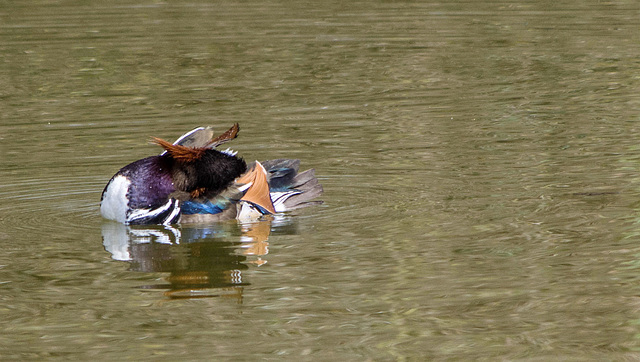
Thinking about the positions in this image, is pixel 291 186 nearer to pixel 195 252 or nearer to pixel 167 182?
pixel 167 182

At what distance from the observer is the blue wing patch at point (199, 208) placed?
826 cm

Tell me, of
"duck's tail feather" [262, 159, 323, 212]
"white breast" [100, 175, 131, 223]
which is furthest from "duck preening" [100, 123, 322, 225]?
"duck's tail feather" [262, 159, 323, 212]

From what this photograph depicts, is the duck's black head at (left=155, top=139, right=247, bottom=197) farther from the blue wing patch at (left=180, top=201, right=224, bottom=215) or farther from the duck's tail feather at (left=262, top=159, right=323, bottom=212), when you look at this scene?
the duck's tail feather at (left=262, top=159, right=323, bottom=212)

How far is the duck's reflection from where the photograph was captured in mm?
6945

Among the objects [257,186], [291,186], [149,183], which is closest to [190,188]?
[149,183]

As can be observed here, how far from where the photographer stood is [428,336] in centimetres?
587

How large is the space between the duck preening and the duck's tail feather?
127mm

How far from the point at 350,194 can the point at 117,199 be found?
1.77 meters

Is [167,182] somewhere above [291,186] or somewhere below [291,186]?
above

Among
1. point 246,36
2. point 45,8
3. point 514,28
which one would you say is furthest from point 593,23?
point 45,8

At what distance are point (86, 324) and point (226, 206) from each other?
88.7 inches

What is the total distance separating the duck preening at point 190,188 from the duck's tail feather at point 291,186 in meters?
0.13

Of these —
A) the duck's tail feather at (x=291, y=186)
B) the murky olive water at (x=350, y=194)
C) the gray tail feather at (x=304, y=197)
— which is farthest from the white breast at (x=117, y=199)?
the gray tail feather at (x=304, y=197)

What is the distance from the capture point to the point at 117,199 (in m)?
8.17
